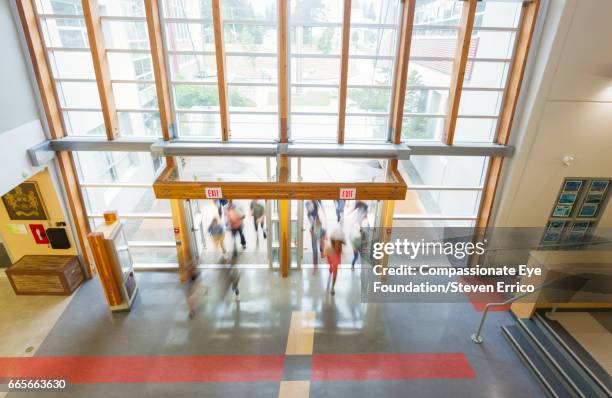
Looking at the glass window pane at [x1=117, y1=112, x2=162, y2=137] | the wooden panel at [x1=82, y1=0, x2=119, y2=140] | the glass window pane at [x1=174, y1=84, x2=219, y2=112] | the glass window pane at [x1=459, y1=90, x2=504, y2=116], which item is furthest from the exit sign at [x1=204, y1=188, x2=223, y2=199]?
the glass window pane at [x1=459, y1=90, x2=504, y2=116]

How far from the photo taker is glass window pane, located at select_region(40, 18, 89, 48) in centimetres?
586

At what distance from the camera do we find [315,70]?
6.34 m

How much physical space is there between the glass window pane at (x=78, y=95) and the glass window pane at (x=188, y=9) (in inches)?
74.8

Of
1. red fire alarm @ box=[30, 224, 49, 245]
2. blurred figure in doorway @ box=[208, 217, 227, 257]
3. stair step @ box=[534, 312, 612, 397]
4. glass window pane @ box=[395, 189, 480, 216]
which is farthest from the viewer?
glass window pane @ box=[395, 189, 480, 216]

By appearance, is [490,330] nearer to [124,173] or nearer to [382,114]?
[382,114]

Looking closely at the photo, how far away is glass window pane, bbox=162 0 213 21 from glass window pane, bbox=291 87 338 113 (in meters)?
1.92

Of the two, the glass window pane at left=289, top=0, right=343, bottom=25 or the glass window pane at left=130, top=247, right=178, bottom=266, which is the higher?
the glass window pane at left=289, top=0, right=343, bottom=25

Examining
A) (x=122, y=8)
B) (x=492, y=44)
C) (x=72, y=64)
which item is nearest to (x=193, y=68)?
(x=122, y=8)

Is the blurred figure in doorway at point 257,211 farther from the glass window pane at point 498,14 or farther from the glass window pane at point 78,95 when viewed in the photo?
the glass window pane at point 498,14

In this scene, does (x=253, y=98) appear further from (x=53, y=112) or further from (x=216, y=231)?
(x=53, y=112)

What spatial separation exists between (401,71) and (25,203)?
7.34 meters

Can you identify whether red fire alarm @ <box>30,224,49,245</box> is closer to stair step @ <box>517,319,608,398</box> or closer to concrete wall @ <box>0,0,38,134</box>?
concrete wall @ <box>0,0,38,134</box>

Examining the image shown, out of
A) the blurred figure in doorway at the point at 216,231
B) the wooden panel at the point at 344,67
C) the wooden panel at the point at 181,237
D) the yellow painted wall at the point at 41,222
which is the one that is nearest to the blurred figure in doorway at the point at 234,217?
the blurred figure in doorway at the point at 216,231

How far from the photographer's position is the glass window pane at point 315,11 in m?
5.91
